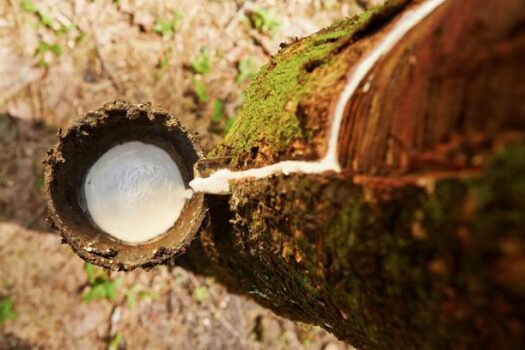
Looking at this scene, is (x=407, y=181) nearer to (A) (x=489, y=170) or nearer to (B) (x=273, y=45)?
(A) (x=489, y=170)

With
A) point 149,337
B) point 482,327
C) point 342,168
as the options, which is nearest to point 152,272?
point 149,337

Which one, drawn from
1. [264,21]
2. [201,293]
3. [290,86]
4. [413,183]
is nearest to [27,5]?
[264,21]

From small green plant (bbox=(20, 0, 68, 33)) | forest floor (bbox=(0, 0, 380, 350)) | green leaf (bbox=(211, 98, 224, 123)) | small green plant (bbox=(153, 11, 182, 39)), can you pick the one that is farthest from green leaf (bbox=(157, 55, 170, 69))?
small green plant (bbox=(20, 0, 68, 33))

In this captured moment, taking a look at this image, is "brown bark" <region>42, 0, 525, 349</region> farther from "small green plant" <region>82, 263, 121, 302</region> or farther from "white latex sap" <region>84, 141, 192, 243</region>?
"small green plant" <region>82, 263, 121, 302</region>

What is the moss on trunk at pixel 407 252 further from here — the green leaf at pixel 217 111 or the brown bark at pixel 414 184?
the green leaf at pixel 217 111

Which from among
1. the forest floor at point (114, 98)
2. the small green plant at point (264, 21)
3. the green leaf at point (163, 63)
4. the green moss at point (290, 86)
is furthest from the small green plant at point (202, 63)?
the green moss at point (290, 86)

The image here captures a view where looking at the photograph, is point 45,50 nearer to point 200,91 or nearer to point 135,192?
point 200,91
